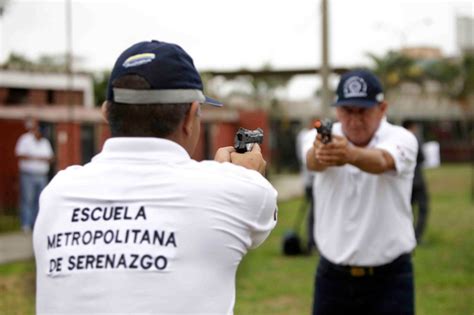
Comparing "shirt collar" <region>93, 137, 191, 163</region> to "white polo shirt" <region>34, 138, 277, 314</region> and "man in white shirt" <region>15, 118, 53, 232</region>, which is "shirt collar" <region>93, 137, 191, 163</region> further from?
"man in white shirt" <region>15, 118, 53, 232</region>

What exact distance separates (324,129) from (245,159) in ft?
7.01

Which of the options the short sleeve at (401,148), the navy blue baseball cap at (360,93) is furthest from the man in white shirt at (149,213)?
the navy blue baseball cap at (360,93)

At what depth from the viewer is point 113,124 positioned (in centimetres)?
257

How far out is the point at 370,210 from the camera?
533 centimetres

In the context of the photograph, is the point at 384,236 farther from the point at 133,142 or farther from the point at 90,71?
the point at 90,71

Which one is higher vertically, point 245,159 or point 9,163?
point 245,159

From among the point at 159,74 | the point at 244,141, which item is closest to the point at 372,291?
the point at 244,141

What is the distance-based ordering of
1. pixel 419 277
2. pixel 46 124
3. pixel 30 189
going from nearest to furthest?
pixel 419 277 → pixel 30 189 → pixel 46 124

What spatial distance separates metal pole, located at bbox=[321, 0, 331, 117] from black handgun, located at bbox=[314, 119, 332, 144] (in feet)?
37.9

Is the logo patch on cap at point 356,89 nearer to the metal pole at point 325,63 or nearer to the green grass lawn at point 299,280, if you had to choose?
the green grass lawn at point 299,280

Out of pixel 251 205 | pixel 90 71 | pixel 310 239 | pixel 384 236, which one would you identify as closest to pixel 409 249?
→ pixel 384 236

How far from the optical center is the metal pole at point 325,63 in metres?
16.5

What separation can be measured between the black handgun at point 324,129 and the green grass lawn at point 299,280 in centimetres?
457

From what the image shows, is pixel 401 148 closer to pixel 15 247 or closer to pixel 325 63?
pixel 15 247
